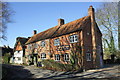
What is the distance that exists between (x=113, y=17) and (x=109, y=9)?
2.52 m

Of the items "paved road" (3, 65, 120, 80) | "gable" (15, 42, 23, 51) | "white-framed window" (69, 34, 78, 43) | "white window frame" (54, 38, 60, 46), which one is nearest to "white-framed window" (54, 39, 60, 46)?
"white window frame" (54, 38, 60, 46)

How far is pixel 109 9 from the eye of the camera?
31.0 metres

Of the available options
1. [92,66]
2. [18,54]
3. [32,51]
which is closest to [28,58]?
[32,51]

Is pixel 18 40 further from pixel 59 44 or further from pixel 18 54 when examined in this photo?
pixel 59 44

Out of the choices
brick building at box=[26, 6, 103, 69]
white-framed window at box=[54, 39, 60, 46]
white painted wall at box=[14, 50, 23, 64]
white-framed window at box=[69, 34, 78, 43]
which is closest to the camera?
brick building at box=[26, 6, 103, 69]

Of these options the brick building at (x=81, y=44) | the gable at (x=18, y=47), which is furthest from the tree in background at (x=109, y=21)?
the gable at (x=18, y=47)

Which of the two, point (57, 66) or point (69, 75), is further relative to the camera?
point (57, 66)

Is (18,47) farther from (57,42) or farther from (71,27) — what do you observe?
(71,27)

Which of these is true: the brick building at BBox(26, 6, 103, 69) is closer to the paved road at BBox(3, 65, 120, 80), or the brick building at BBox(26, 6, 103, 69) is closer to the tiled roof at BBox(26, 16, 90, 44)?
the tiled roof at BBox(26, 16, 90, 44)

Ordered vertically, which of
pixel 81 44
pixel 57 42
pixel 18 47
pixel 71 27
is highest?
pixel 71 27

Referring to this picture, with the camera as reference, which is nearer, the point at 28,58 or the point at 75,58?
the point at 75,58

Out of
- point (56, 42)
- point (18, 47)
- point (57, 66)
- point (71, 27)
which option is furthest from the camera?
point (18, 47)

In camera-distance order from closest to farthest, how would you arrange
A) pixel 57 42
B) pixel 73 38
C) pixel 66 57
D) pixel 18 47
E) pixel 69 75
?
pixel 69 75, pixel 73 38, pixel 66 57, pixel 57 42, pixel 18 47

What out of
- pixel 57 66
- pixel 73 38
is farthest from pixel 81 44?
pixel 57 66
